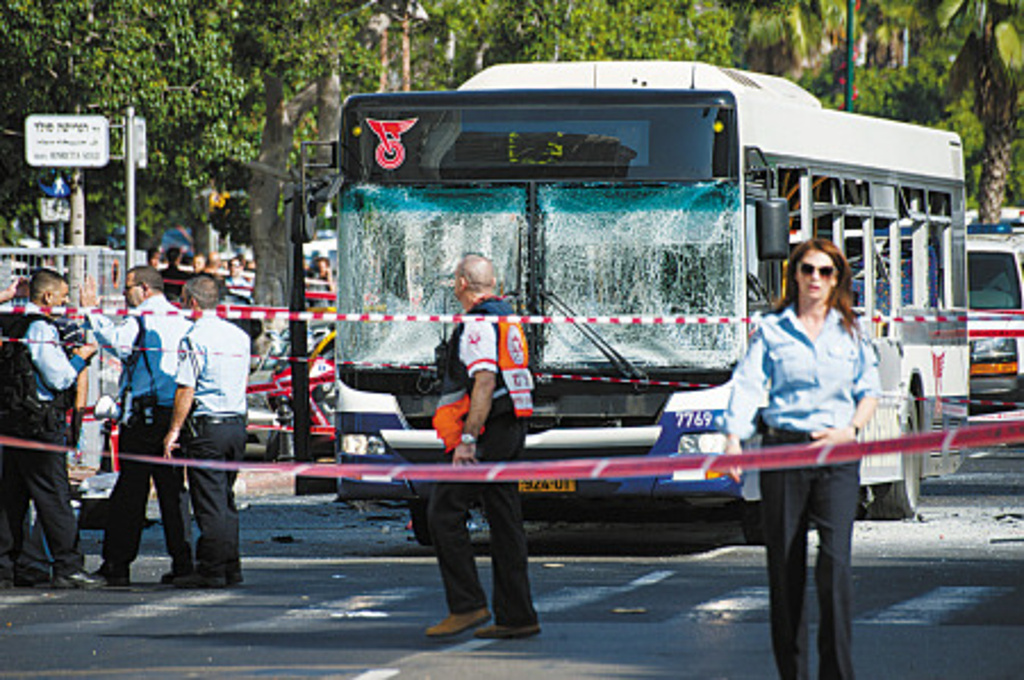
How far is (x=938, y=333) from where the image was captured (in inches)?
653

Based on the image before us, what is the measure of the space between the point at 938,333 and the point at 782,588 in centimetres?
898

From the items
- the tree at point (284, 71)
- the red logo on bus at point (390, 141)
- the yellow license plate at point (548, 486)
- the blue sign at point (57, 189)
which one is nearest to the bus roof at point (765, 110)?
the red logo on bus at point (390, 141)

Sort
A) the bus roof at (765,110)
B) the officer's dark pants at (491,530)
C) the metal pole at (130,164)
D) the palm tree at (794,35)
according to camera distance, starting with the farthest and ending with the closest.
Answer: the palm tree at (794,35), the metal pole at (130,164), the bus roof at (765,110), the officer's dark pants at (491,530)

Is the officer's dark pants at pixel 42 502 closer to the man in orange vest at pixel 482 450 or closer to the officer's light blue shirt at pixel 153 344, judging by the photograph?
the officer's light blue shirt at pixel 153 344

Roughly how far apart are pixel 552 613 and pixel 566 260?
303 cm

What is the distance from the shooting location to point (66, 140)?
19.2 m

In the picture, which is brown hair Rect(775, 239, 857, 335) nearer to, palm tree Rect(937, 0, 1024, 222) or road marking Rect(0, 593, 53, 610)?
road marking Rect(0, 593, 53, 610)

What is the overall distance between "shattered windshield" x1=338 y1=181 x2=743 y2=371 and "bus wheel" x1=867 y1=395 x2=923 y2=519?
3.17m

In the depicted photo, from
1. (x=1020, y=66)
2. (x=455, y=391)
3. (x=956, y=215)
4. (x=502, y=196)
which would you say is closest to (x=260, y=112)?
(x=1020, y=66)

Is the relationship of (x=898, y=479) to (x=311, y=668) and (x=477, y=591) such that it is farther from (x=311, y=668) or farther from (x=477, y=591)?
(x=311, y=668)

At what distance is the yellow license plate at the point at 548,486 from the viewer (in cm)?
1308

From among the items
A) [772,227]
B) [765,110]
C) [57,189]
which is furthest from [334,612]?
[57,189]

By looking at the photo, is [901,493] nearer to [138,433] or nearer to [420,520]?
[420,520]

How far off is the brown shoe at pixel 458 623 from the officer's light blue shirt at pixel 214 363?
2.65 metres
